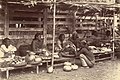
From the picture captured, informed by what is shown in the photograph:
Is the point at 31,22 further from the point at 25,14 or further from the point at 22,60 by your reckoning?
the point at 22,60

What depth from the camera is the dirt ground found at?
1019cm

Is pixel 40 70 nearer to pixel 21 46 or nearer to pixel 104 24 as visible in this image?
pixel 21 46

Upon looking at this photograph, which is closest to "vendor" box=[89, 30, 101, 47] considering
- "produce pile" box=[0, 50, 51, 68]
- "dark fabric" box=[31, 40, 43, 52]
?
"dark fabric" box=[31, 40, 43, 52]

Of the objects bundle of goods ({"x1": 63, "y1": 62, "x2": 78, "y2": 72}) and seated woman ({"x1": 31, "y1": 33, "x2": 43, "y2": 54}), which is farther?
seated woman ({"x1": 31, "y1": 33, "x2": 43, "y2": 54})

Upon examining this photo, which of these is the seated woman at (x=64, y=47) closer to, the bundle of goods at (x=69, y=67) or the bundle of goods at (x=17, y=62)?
the bundle of goods at (x=69, y=67)

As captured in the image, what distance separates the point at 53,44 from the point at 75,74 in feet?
5.42

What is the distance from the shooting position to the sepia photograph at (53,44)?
34.4 ft

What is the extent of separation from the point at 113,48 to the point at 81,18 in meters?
2.91

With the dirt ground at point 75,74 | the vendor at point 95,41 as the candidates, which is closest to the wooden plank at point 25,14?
the dirt ground at point 75,74

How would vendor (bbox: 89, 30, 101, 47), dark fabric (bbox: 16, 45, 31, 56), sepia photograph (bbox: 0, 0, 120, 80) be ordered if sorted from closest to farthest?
sepia photograph (bbox: 0, 0, 120, 80) → dark fabric (bbox: 16, 45, 31, 56) → vendor (bbox: 89, 30, 101, 47)

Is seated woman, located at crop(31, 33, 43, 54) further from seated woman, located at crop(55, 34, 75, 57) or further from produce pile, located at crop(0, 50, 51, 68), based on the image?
seated woman, located at crop(55, 34, 75, 57)

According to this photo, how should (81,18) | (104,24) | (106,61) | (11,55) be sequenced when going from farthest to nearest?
(104,24) < (81,18) < (106,61) < (11,55)

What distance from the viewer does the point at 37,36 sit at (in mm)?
12141

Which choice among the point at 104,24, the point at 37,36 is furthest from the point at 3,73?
the point at 104,24
